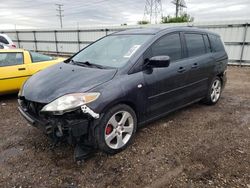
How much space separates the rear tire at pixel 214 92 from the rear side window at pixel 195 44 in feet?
2.64

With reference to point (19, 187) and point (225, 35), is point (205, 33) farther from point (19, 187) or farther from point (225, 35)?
point (225, 35)

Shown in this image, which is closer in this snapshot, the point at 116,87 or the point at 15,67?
the point at 116,87

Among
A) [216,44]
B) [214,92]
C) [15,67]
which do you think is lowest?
[214,92]

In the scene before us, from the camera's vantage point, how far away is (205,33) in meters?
4.52

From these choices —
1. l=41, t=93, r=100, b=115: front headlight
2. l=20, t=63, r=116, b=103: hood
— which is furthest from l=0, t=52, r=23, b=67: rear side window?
l=41, t=93, r=100, b=115: front headlight

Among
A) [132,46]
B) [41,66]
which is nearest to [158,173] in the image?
[132,46]

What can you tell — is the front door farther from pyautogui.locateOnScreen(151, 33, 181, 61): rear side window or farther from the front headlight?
the front headlight

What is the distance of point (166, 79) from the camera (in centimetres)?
337

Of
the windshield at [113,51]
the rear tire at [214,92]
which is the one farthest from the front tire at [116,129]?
the rear tire at [214,92]

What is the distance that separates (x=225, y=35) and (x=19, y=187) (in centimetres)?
1131

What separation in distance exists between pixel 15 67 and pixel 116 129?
11.7 feet

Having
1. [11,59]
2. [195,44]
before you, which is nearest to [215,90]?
[195,44]

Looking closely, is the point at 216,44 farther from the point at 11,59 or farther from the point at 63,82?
the point at 11,59

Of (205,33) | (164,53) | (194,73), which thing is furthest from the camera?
(205,33)
